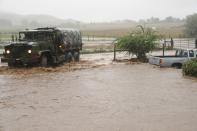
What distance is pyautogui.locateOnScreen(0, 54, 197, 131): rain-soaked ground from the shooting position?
35.1 ft

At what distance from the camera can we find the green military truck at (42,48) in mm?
23375

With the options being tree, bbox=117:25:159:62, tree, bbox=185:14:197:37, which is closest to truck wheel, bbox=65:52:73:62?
tree, bbox=117:25:159:62

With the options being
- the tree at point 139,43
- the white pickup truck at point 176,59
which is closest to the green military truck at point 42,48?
the tree at point 139,43

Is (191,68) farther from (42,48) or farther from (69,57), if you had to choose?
(69,57)

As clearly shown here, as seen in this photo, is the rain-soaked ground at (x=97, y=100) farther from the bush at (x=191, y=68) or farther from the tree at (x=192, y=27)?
the tree at (x=192, y=27)

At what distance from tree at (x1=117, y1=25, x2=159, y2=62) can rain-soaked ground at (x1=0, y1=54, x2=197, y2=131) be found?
538 cm

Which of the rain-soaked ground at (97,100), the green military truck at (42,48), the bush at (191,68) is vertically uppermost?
the green military truck at (42,48)

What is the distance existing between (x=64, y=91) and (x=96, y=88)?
1.39 m

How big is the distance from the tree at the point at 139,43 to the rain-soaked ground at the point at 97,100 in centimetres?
538

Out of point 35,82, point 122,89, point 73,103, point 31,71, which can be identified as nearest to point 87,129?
point 73,103

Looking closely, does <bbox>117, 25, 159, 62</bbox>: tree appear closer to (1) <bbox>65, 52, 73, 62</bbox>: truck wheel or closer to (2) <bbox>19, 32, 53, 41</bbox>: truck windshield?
(1) <bbox>65, 52, 73, 62</bbox>: truck wheel

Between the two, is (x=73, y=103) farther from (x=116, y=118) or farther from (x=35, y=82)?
(x=35, y=82)

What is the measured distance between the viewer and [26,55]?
76.4 ft

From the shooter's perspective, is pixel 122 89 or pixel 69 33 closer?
pixel 122 89
